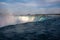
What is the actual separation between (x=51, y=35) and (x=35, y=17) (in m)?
0.39

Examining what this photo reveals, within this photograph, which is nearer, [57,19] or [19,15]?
[19,15]

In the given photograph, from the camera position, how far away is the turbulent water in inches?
72.8

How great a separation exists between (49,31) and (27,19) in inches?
16.3

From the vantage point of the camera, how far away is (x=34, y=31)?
2.05 m

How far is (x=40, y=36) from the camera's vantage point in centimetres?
190

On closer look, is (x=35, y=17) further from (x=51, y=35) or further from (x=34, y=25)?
(x=51, y=35)

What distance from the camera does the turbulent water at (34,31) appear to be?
6.07 ft

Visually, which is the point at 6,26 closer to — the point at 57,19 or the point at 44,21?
the point at 44,21

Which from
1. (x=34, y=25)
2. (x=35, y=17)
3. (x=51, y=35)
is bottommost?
(x=51, y=35)

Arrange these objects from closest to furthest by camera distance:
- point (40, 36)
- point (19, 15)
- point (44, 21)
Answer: point (40, 36) → point (19, 15) → point (44, 21)

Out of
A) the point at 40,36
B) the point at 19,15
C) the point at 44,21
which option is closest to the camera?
the point at 40,36

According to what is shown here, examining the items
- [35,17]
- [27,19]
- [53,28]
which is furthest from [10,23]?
[53,28]

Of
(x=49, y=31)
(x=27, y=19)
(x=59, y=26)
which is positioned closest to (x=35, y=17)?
(x=27, y=19)

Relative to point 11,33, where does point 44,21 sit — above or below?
above
